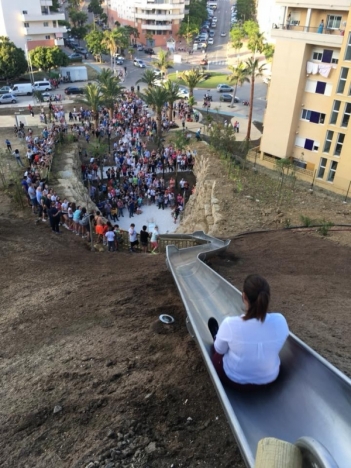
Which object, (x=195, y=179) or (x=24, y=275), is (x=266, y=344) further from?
(x=195, y=179)

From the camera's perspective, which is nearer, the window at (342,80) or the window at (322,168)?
the window at (342,80)

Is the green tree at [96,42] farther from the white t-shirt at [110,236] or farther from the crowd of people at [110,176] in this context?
the white t-shirt at [110,236]

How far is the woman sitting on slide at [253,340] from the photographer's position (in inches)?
154

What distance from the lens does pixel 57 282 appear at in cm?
1096

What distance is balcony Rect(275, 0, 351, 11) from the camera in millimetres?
22781

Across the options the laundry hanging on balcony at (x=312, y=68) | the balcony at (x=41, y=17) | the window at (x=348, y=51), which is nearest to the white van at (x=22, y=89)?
the balcony at (x=41, y=17)

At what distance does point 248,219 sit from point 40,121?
84.7ft

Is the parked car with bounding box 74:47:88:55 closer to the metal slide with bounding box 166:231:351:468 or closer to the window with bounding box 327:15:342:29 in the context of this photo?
the window with bounding box 327:15:342:29

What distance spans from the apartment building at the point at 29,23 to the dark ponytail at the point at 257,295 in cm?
6202

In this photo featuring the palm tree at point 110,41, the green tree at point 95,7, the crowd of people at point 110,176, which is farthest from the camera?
the green tree at point 95,7

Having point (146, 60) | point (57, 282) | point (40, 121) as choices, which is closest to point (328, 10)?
point (57, 282)

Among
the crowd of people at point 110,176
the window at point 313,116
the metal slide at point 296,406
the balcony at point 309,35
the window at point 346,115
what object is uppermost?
the balcony at point 309,35

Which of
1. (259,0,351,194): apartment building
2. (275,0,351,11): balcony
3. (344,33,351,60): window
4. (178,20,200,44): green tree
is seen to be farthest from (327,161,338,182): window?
(178,20,200,44): green tree

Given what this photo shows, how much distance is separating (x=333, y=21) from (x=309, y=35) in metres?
1.54
